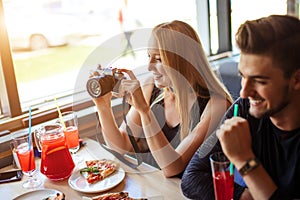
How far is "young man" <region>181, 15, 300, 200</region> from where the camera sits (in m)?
1.14

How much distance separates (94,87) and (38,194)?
20.0 inches

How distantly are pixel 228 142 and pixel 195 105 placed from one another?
2.03 ft

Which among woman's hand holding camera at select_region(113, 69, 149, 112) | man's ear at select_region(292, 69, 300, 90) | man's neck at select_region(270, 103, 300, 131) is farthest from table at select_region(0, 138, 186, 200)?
man's ear at select_region(292, 69, 300, 90)

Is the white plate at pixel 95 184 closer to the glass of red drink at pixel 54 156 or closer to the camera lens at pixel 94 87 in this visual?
the glass of red drink at pixel 54 156

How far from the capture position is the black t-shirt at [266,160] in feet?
3.95

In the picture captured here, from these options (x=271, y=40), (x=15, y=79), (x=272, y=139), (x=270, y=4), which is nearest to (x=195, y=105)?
(x=272, y=139)

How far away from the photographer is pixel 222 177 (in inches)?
47.3

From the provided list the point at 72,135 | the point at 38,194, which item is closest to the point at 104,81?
the point at 72,135

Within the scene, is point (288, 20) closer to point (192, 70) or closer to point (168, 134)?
point (192, 70)

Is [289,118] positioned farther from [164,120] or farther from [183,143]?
[164,120]

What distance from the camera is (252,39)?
3.91 ft

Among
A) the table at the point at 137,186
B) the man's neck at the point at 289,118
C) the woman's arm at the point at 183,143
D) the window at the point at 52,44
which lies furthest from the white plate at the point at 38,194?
the man's neck at the point at 289,118

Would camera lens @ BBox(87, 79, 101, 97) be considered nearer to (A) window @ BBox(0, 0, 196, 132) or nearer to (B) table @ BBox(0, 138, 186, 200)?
(B) table @ BBox(0, 138, 186, 200)

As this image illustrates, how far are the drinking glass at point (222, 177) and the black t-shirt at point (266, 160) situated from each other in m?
0.07
